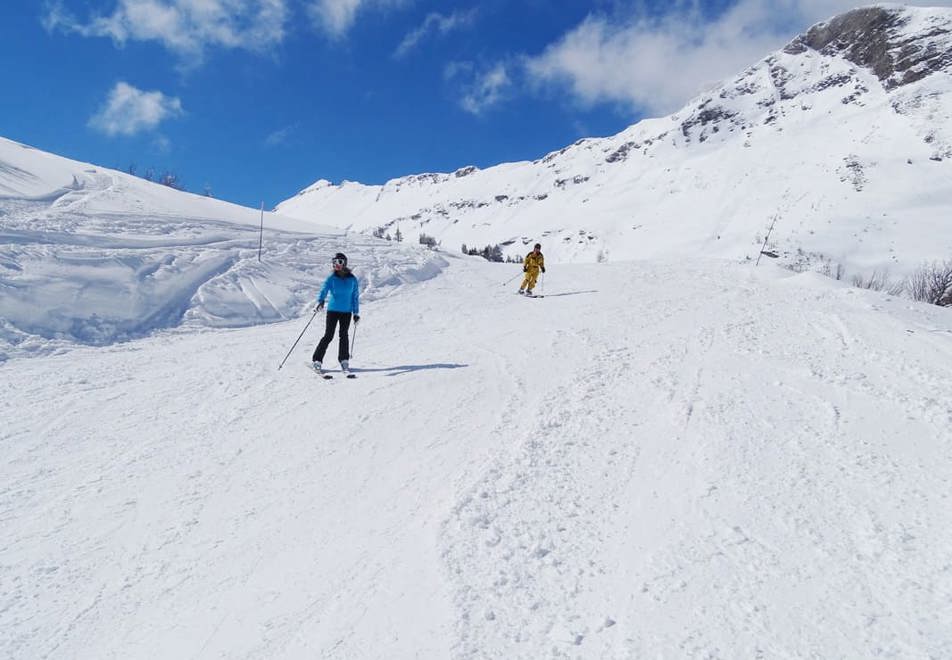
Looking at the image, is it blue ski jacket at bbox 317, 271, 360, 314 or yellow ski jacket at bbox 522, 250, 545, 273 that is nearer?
blue ski jacket at bbox 317, 271, 360, 314

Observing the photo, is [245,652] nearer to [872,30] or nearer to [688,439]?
[688,439]

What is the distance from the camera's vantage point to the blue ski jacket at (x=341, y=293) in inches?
331

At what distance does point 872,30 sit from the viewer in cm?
11306

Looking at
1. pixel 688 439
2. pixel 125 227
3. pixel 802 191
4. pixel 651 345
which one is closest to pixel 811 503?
pixel 688 439

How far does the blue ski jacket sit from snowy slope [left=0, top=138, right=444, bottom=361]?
3.73 metres

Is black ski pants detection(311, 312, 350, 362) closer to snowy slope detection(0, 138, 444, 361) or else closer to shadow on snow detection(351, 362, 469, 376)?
shadow on snow detection(351, 362, 469, 376)

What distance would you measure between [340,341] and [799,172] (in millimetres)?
85145

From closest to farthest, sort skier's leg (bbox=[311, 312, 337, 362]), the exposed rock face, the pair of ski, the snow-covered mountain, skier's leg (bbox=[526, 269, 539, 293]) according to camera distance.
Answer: the pair of ski, skier's leg (bbox=[311, 312, 337, 362]), skier's leg (bbox=[526, 269, 539, 293]), the snow-covered mountain, the exposed rock face

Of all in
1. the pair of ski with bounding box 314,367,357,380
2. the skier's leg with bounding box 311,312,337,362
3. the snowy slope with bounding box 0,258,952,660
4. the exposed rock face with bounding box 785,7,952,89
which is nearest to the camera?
the snowy slope with bounding box 0,258,952,660

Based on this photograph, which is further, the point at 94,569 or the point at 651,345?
the point at 651,345

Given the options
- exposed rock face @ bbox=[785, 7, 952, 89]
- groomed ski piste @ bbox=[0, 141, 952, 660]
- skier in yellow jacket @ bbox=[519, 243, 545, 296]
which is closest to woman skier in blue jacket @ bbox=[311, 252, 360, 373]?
groomed ski piste @ bbox=[0, 141, 952, 660]

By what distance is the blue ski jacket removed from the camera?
841 centimetres

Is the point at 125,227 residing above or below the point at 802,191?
below

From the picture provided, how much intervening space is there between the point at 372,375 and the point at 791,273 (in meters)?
15.3
